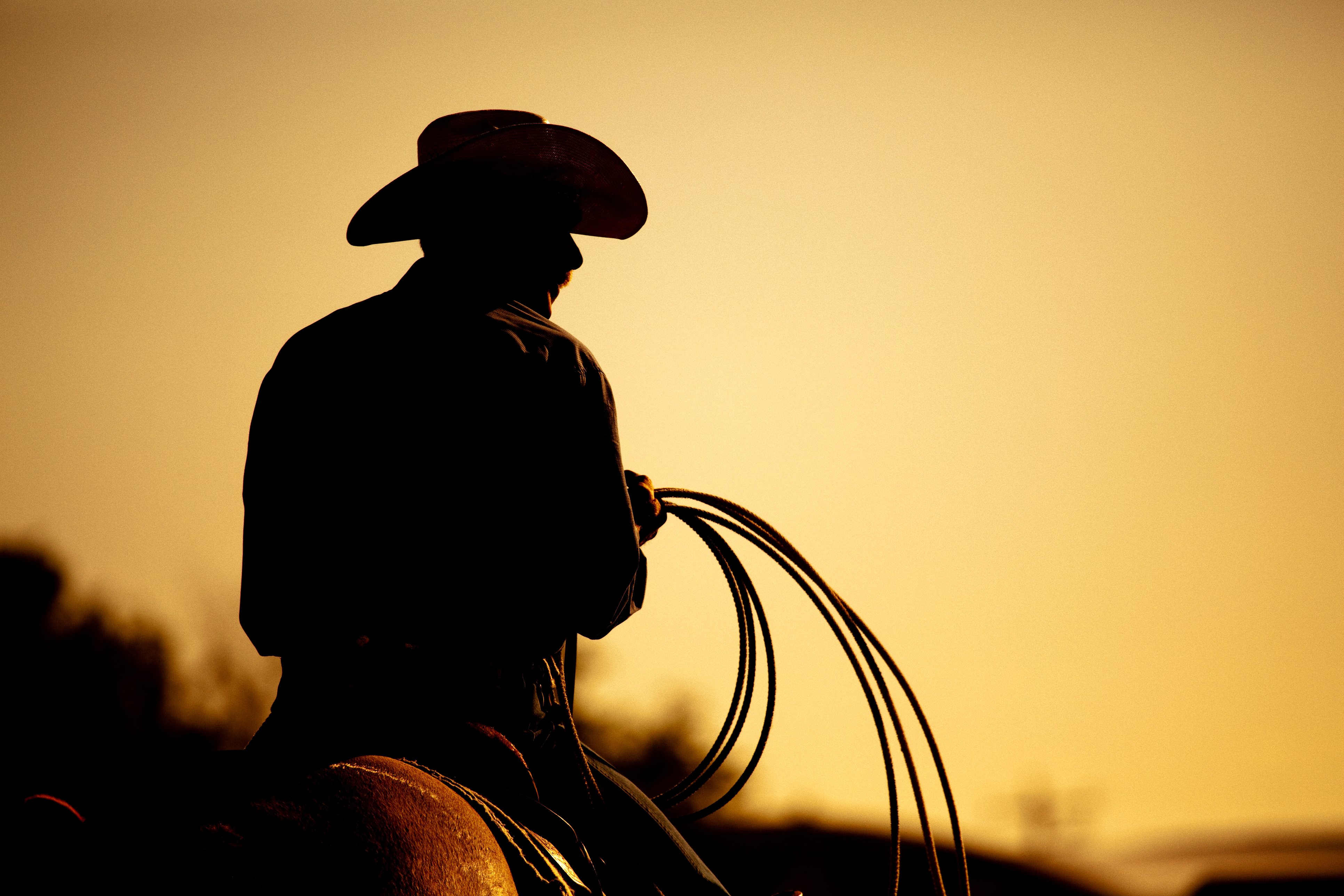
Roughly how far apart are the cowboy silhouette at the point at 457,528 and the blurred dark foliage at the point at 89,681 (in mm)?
18432

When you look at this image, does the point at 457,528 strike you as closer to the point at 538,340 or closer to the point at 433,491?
the point at 433,491

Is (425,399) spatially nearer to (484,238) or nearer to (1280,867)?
(484,238)

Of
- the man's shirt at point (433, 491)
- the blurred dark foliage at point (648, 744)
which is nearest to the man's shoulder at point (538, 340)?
the man's shirt at point (433, 491)

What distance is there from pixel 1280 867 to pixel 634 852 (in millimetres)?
3114

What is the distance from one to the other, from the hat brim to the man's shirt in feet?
Answer: 1.74

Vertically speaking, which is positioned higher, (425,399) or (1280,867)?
(425,399)

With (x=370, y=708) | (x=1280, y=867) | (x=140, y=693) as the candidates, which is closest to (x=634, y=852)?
(x=370, y=708)

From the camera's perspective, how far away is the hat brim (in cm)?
323

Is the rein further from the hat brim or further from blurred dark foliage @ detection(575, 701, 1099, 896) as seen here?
blurred dark foliage @ detection(575, 701, 1099, 896)

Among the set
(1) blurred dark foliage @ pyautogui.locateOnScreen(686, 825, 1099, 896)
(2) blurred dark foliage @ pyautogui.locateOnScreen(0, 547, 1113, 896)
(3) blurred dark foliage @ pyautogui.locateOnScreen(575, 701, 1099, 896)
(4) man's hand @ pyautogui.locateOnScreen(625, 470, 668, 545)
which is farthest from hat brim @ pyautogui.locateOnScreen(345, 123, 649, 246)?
(2) blurred dark foliage @ pyautogui.locateOnScreen(0, 547, 1113, 896)

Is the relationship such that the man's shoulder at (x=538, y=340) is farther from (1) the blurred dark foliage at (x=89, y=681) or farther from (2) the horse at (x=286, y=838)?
(1) the blurred dark foliage at (x=89, y=681)

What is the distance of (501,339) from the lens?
8.66 ft

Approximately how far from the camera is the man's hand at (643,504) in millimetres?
2953

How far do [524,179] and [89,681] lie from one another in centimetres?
2218
